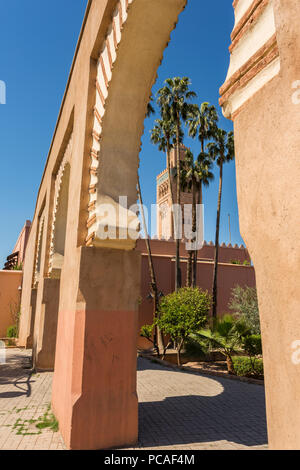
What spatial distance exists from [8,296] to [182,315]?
10912 mm

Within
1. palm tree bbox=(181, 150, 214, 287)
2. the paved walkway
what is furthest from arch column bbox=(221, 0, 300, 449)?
palm tree bbox=(181, 150, 214, 287)

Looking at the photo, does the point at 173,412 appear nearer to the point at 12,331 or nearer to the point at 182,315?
the point at 182,315

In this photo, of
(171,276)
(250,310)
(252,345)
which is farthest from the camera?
Result: (171,276)

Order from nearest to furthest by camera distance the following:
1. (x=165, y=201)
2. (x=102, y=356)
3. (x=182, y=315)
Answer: (x=102, y=356) → (x=182, y=315) → (x=165, y=201)

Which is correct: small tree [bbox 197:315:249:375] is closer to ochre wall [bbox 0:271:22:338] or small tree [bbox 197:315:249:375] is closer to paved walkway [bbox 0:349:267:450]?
paved walkway [bbox 0:349:267:450]

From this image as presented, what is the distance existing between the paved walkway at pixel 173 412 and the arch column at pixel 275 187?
3.00m

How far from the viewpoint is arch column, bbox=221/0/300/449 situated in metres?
1.04

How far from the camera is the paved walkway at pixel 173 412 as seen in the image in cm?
369

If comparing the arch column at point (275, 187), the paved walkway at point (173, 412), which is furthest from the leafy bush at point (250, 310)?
the arch column at point (275, 187)

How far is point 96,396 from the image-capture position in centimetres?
349

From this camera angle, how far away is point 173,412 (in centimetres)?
480

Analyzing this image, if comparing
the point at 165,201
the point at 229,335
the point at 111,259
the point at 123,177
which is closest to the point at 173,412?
the point at 111,259

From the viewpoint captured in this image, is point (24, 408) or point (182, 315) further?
point (182, 315)
